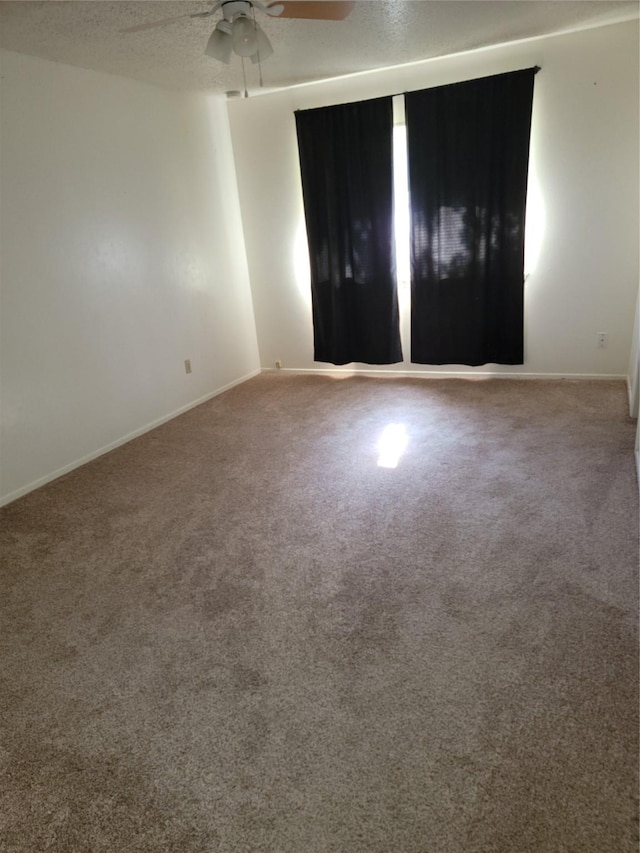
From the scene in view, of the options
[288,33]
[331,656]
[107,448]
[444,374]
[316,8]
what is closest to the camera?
[331,656]

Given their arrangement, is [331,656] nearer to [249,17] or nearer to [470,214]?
[249,17]

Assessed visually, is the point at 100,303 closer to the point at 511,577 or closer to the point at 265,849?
the point at 511,577

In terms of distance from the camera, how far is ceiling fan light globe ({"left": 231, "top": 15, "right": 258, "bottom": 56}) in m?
2.46

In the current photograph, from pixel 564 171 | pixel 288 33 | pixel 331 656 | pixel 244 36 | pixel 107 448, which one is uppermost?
pixel 288 33

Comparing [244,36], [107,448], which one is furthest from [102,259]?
[244,36]

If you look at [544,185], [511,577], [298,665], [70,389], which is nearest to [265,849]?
[298,665]

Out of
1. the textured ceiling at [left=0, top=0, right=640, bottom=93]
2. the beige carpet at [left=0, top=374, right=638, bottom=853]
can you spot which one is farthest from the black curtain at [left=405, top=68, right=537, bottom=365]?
the beige carpet at [left=0, top=374, right=638, bottom=853]

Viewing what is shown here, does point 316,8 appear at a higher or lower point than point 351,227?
higher

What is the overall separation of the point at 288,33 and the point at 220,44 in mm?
745

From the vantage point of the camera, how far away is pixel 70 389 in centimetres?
348

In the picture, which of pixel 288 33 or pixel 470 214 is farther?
pixel 470 214

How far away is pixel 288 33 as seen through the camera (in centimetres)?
309

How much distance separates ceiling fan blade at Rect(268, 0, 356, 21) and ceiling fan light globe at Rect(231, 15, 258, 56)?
18cm

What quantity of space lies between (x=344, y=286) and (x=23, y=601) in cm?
355
